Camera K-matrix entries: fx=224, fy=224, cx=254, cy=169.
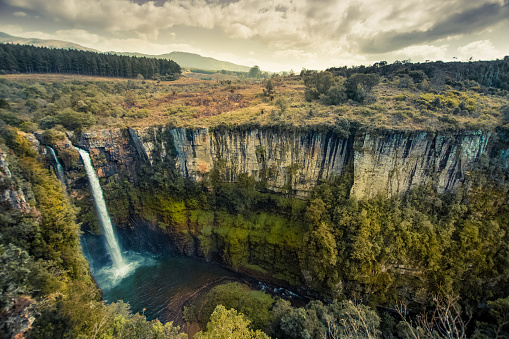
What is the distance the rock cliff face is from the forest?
738mm

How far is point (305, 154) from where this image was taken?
82.2ft

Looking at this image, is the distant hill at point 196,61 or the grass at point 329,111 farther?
the distant hill at point 196,61

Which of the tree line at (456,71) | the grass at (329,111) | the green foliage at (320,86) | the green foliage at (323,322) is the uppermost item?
the tree line at (456,71)

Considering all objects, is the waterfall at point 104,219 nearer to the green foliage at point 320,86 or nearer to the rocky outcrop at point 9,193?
the rocky outcrop at point 9,193

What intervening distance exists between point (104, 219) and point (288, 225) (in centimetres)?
2229

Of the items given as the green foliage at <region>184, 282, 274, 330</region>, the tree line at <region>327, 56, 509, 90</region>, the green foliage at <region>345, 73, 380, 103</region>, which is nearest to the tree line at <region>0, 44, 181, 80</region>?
the tree line at <region>327, 56, 509, 90</region>

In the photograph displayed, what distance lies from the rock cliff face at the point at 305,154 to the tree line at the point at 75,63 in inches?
1523

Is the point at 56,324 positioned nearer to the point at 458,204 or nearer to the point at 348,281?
the point at 348,281

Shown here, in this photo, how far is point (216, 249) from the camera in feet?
91.9

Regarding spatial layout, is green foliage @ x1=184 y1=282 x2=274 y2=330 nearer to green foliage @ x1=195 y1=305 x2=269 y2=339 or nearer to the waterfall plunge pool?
the waterfall plunge pool

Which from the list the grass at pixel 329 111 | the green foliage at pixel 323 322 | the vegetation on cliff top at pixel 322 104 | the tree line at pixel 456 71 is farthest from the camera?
the tree line at pixel 456 71

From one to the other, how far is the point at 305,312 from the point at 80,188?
26.9m

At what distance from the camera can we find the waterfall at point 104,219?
84.0 ft

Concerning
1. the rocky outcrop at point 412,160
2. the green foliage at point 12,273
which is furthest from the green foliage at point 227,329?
the rocky outcrop at point 412,160
